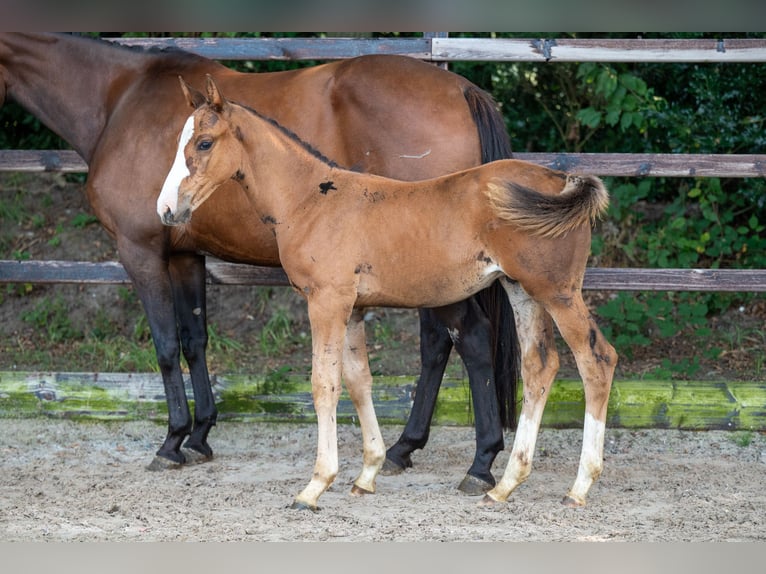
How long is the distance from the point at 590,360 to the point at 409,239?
0.94 meters

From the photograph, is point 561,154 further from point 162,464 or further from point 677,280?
point 162,464

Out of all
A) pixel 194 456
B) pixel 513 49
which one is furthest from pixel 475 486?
pixel 513 49

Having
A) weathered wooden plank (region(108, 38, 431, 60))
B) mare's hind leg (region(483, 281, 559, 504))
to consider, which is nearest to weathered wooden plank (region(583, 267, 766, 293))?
mare's hind leg (region(483, 281, 559, 504))

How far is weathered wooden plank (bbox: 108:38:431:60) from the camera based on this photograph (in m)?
5.75

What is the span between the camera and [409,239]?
4.33 metres

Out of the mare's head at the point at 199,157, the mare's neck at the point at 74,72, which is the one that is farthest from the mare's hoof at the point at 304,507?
the mare's neck at the point at 74,72

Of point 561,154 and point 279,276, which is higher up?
point 561,154

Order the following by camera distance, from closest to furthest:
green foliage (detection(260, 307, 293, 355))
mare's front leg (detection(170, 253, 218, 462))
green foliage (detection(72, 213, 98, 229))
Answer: mare's front leg (detection(170, 253, 218, 462))
green foliage (detection(260, 307, 293, 355))
green foliage (detection(72, 213, 98, 229))

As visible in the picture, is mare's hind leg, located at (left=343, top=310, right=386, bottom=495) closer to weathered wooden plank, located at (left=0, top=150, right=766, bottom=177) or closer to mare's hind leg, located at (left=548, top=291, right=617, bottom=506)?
mare's hind leg, located at (left=548, top=291, right=617, bottom=506)

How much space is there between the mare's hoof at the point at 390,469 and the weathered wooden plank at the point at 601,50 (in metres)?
2.32

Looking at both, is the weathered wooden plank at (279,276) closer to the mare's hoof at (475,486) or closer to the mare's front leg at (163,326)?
the mare's front leg at (163,326)

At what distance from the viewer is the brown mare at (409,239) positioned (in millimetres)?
4168

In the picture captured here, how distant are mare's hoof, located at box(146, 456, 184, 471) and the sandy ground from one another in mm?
64

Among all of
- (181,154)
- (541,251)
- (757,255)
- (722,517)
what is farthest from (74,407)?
(757,255)
